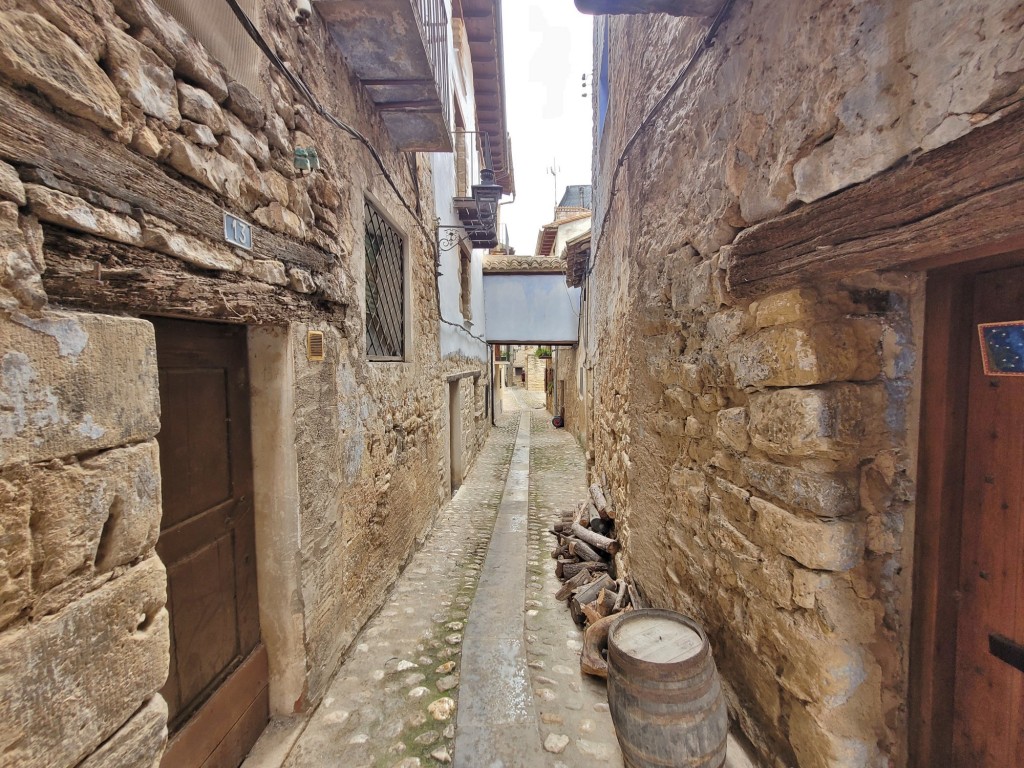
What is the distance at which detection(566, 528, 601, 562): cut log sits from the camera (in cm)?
409

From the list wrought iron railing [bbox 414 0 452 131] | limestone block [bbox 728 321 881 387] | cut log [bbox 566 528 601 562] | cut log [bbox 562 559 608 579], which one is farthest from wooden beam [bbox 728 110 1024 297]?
cut log [bbox 566 528 601 562]

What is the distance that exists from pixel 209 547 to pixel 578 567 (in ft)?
9.69

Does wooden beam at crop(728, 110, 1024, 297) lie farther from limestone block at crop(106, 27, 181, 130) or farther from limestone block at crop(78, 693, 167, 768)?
limestone block at crop(78, 693, 167, 768)

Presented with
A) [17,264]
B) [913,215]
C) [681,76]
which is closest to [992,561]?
[913,215]

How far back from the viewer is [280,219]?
211 centimetres

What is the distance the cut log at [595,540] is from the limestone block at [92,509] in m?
3.59

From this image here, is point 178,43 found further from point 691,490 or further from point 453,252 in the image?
point 453,252

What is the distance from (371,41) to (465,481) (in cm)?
627

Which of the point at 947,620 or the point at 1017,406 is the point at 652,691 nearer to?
the point at 947,620

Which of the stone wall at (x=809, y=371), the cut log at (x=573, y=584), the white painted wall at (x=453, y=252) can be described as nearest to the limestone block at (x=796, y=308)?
the stone wall at (x=809, y=371)

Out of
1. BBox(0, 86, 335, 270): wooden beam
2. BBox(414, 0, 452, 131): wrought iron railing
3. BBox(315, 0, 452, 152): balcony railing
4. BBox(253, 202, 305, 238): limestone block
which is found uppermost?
BBox(414, 0, 452, 131): wrought iron railing

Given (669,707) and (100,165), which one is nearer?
(100,165)

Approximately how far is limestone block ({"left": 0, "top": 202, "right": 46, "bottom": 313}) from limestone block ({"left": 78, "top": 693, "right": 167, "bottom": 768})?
1.17 m

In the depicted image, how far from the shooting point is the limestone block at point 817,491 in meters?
1.50
